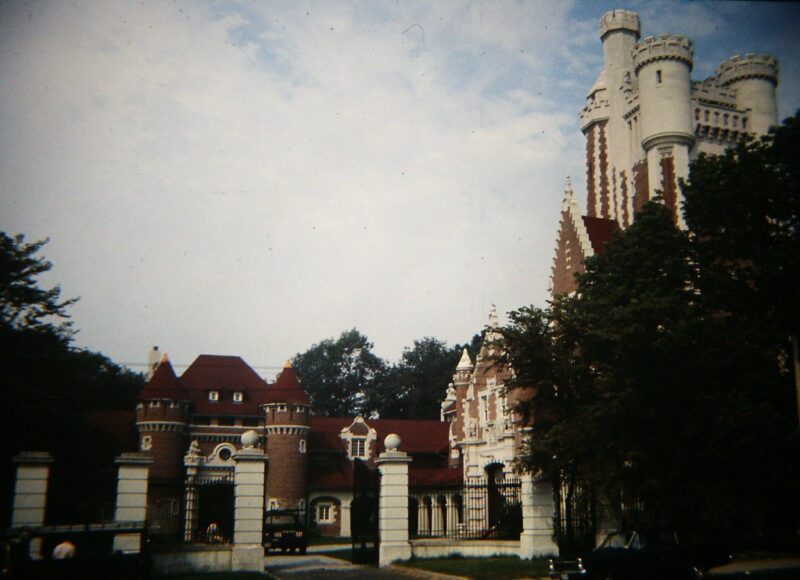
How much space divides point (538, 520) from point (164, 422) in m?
36.2

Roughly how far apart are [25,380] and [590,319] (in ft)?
73.4

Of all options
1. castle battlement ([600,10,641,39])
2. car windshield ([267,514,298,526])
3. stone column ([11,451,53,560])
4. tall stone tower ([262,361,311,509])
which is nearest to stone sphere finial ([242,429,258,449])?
stone column ([11,451,53,560])

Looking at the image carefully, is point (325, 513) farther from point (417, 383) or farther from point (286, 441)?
point (417, 383)

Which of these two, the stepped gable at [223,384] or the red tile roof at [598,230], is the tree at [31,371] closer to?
the stepped gable at [223,384]

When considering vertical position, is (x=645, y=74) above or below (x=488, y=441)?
above

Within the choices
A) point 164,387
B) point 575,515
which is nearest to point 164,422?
point 164,387

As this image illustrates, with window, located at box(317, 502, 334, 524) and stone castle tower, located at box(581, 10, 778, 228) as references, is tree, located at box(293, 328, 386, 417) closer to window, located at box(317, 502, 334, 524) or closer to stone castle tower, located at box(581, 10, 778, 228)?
window, located at box(317, 502, 334, 524)

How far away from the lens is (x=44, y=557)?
14.8 m

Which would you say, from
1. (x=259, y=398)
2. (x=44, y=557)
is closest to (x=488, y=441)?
(x=259, y=398)

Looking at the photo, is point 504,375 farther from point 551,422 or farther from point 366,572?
point 366,572

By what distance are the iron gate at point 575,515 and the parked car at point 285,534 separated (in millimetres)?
12197

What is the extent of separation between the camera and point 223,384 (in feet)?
189

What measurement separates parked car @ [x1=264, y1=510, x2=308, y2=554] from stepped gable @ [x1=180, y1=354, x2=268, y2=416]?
25.0m

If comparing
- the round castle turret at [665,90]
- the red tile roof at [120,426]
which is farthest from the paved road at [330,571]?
the red tile roof at [120,426]
